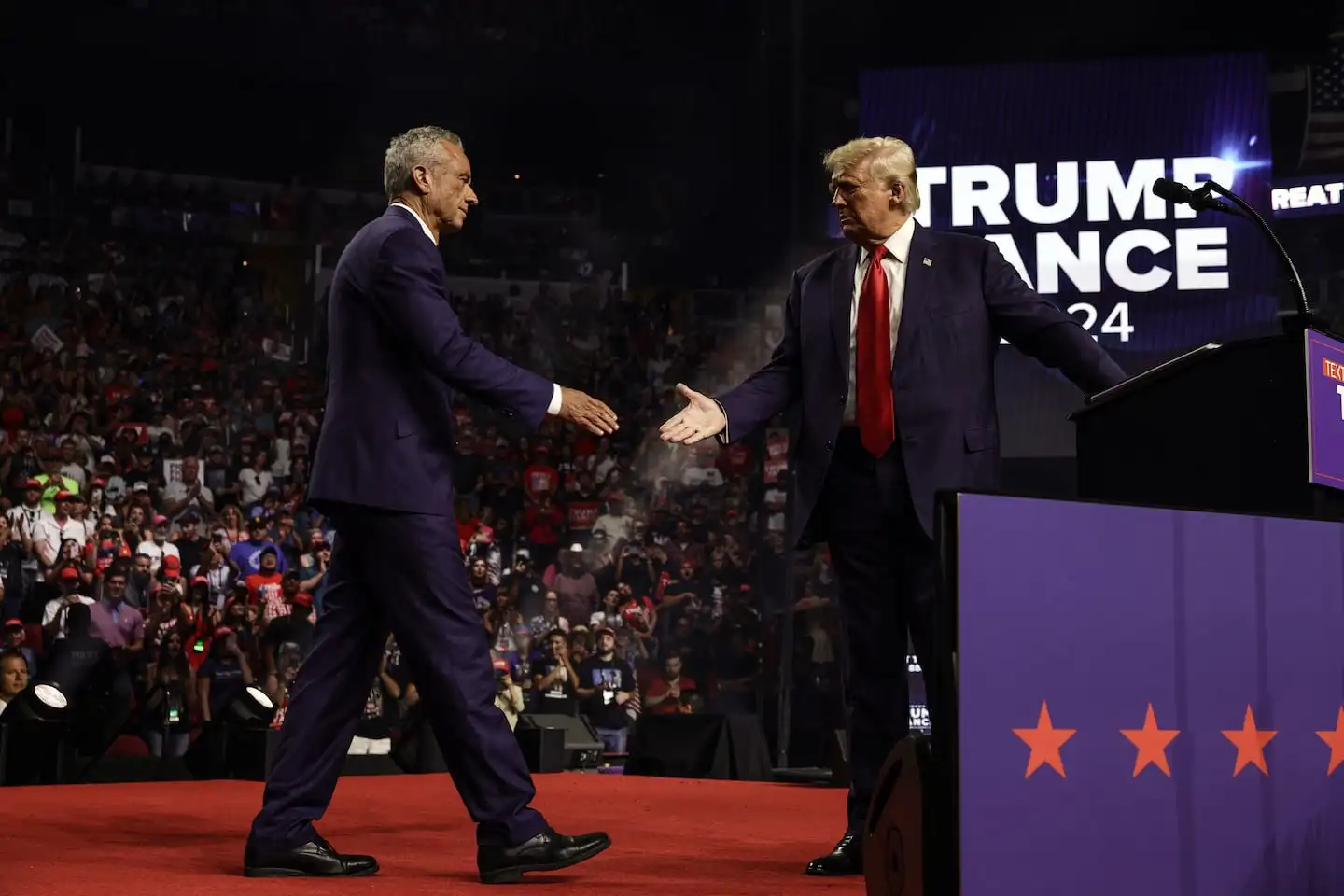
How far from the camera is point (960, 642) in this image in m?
2.01

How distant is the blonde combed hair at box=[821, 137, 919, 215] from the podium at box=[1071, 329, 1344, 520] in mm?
680

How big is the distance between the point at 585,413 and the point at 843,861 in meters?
1.14

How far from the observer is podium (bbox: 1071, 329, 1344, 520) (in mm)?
2717

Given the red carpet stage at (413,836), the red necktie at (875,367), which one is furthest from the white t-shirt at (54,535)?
the red necktie at (875,367)

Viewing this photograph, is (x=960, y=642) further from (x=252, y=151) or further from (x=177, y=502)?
(x=252, y=151)

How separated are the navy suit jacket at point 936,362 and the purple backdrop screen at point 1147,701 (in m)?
0.85

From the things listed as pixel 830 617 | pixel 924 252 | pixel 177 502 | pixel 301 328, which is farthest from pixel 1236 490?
pixel 301 328

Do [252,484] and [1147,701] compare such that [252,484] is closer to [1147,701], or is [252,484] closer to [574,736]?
[574,736]

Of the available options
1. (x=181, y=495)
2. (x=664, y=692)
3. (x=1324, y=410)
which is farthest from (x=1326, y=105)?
(x=1324, y=410)

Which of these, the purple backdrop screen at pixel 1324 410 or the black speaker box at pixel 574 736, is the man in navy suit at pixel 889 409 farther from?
the black speaker box at pixel 574 736

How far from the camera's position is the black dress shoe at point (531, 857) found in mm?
2984

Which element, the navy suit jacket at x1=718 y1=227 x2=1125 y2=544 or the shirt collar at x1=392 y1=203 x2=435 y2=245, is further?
the shirt collar at x1=392 y1=203 x2=435 y2=245

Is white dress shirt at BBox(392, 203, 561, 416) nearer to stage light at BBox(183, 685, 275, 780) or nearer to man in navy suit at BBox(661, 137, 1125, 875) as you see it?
man in navy suit at BBox(661, 137, 1125, 875)

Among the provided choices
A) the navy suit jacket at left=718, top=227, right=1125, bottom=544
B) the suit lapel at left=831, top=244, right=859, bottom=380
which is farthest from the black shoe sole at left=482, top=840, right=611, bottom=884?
the suit lapel at left=831, top=244, right=859, bottom=380
